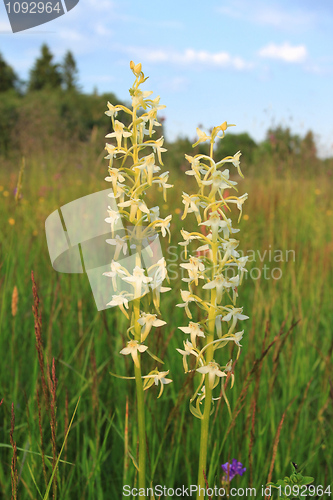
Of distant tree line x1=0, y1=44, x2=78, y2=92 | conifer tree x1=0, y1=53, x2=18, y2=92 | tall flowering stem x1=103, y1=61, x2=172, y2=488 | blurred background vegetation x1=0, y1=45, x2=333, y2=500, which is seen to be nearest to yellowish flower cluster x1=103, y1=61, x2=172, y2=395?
tall flowering stem x1=103, y1=61, x2=172, y2=488

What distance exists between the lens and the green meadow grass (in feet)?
4.90

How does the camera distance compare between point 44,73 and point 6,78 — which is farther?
point 44,73

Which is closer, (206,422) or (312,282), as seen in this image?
(206,422)

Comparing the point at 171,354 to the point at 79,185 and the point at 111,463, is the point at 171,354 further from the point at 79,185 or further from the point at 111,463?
the point at 79,185

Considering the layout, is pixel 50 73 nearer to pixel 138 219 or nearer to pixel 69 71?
pixel 69 71

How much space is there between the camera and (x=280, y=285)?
3.39 m

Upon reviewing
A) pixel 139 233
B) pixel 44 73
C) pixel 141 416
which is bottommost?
pixel 141 416

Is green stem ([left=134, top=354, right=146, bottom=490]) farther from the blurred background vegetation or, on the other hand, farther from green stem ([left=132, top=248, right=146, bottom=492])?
the blurred background vegetation

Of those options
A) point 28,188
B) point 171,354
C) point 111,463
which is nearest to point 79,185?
point 28,188

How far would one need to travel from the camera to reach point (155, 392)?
1723 millimetres

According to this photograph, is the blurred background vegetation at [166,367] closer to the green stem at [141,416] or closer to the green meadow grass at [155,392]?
the green meadow grass at [155,392]

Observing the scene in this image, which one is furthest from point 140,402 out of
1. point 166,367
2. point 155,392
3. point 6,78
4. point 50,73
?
point 50,73

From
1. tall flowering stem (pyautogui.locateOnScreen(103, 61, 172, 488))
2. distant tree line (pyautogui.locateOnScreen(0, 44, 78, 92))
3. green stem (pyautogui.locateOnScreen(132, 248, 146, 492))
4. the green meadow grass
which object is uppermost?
distant tree line (pyautogui.locateOnScreen(0, 44, 78, 92))

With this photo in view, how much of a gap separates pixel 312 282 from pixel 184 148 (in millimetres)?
3037
